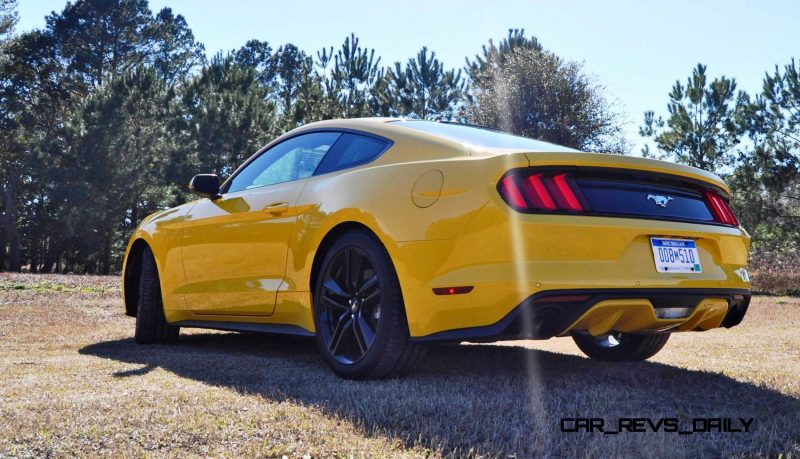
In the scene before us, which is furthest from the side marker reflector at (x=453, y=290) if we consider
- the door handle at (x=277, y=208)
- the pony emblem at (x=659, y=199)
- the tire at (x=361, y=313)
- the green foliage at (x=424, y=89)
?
the green foliage at (x=424, y=89)

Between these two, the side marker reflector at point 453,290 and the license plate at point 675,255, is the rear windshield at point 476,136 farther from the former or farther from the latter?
the side marker reflector at point 453,290

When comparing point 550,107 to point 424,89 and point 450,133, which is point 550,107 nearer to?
point 424,89

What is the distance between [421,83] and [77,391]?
3342 centimetres

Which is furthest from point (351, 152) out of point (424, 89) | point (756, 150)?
point (424, 89)

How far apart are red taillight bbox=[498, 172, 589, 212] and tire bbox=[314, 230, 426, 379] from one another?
0.75 m

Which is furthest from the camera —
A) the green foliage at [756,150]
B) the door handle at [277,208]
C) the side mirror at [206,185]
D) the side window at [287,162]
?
the green foliage at [756,150]

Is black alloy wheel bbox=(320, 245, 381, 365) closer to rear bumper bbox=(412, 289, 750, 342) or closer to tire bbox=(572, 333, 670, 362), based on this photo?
rear bumper bbox=(412, 289, 750, 342)

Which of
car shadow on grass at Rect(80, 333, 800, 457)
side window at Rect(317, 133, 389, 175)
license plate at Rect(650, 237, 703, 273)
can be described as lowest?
car shadow on grass at Rect(80, 333, 800, 457)

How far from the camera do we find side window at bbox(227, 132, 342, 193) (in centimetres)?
479

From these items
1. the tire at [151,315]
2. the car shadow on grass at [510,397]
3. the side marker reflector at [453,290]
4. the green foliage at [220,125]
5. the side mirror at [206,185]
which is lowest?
the car shadow on grass at [510,397]

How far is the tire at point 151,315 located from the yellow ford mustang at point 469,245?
4.69 ft

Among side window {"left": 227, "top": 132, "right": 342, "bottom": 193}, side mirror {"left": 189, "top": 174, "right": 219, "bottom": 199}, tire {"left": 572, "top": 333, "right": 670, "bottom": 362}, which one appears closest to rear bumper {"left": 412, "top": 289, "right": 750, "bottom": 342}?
tire {"left": 572, "top": 333, "right": 670, "bottom": 362}

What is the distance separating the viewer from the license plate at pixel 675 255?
369cm

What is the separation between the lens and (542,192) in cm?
351
